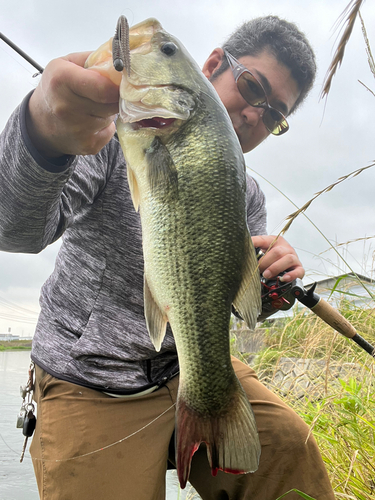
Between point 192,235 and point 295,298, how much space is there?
985 mm

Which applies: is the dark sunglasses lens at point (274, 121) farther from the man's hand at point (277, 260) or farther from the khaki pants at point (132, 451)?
the khaki pants at point (132, 451)

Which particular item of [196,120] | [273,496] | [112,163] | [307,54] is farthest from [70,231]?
[307,54]

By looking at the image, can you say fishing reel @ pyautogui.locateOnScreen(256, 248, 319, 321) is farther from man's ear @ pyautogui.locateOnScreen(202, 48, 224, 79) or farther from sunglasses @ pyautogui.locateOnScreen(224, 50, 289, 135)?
man's ear @ pyautogui.locateOnScreen(202, 48, 224, 79)

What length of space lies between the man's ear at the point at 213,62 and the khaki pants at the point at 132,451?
209cm

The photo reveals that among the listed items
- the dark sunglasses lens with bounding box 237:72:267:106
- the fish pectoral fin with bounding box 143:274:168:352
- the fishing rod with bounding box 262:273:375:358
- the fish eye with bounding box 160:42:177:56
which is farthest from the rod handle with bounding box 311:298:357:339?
the fish eye with bounding box 160:42:177:56

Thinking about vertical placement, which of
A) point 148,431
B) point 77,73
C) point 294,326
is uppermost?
point 77,73

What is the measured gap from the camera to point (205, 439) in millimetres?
1352

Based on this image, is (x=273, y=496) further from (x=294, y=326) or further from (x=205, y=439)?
(x=294, y=326)

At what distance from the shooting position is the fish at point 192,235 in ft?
4.25

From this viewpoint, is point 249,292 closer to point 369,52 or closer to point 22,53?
point 369,52

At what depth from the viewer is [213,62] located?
2768mm

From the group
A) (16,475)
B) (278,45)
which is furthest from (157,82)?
(16,475)

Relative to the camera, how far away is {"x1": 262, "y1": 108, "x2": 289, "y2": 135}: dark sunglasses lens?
8.91ft

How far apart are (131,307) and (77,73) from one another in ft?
3.95
